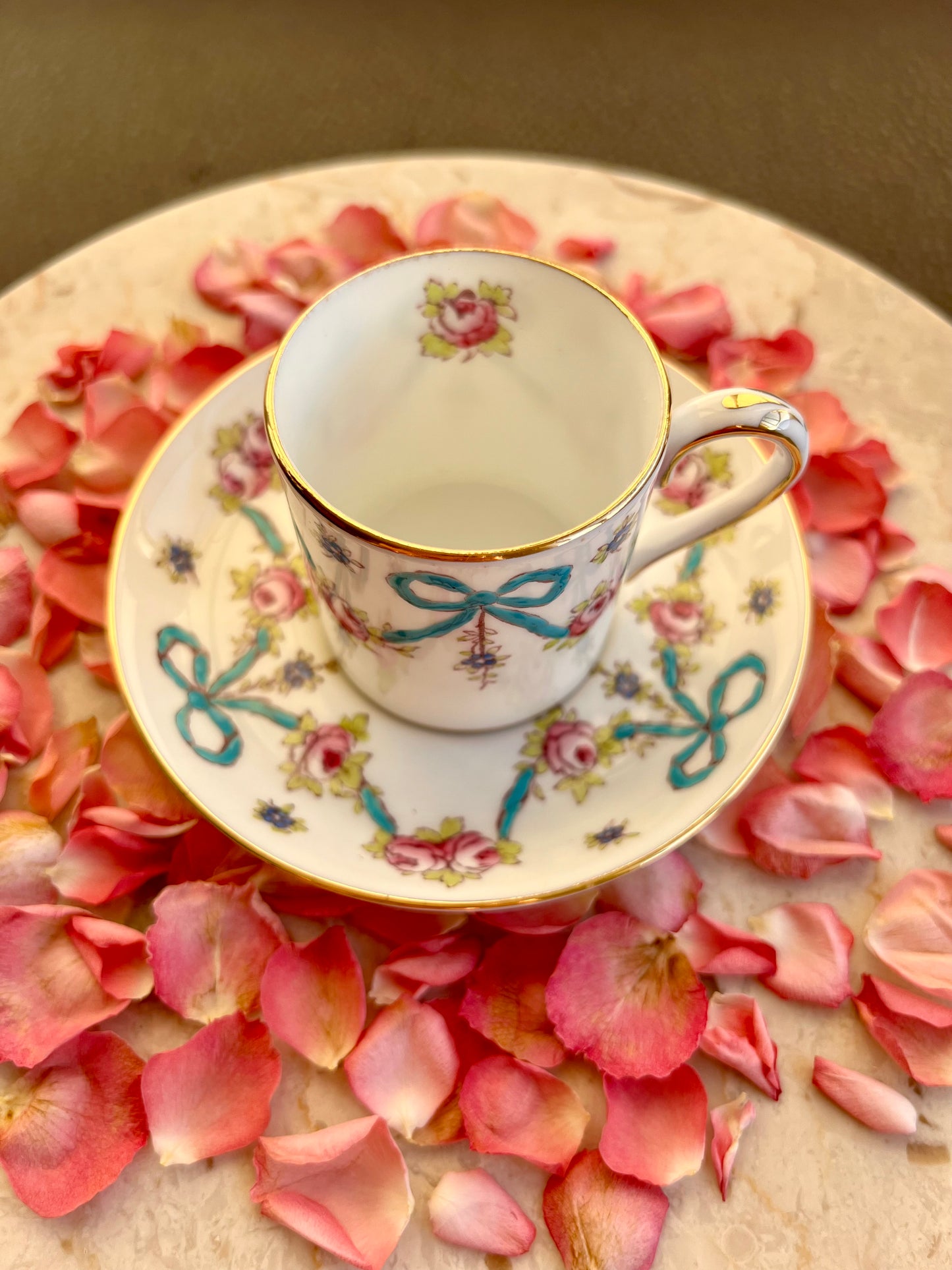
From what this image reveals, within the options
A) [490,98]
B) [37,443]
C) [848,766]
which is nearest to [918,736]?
[848,766]

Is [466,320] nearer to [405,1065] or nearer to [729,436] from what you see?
[729,436]

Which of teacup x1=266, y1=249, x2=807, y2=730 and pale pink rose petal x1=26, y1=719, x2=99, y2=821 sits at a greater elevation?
teacup x1=266, y1=249, x2=807, y2=730

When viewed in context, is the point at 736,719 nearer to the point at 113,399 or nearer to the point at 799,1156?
the point at 799,1156

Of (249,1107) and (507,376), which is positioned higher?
(507,376)

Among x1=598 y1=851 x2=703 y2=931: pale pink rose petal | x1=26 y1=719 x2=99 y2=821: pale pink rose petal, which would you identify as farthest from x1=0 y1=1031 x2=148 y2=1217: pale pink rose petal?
x1=598 y1=851 x2=703 y2=931: pale pink rose petal

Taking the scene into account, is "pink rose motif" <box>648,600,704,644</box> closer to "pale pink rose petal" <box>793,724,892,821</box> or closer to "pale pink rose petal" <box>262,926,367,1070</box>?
"pale pink rose petal" <box>793,724,892,821</box>

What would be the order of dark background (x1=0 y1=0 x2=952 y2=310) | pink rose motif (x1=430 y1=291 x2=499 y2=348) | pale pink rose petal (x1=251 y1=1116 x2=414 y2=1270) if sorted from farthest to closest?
dark background (x1=0 y1=0 x2=952 y2=310) < pink rose motif (x1=430 y1=291 x2=499 y2=348) < pale pink rose petal (x1=251 y1=1116 x2=414 y2=1270)

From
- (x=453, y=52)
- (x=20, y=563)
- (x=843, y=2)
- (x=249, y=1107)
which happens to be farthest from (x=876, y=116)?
(x=249, y=1107)
